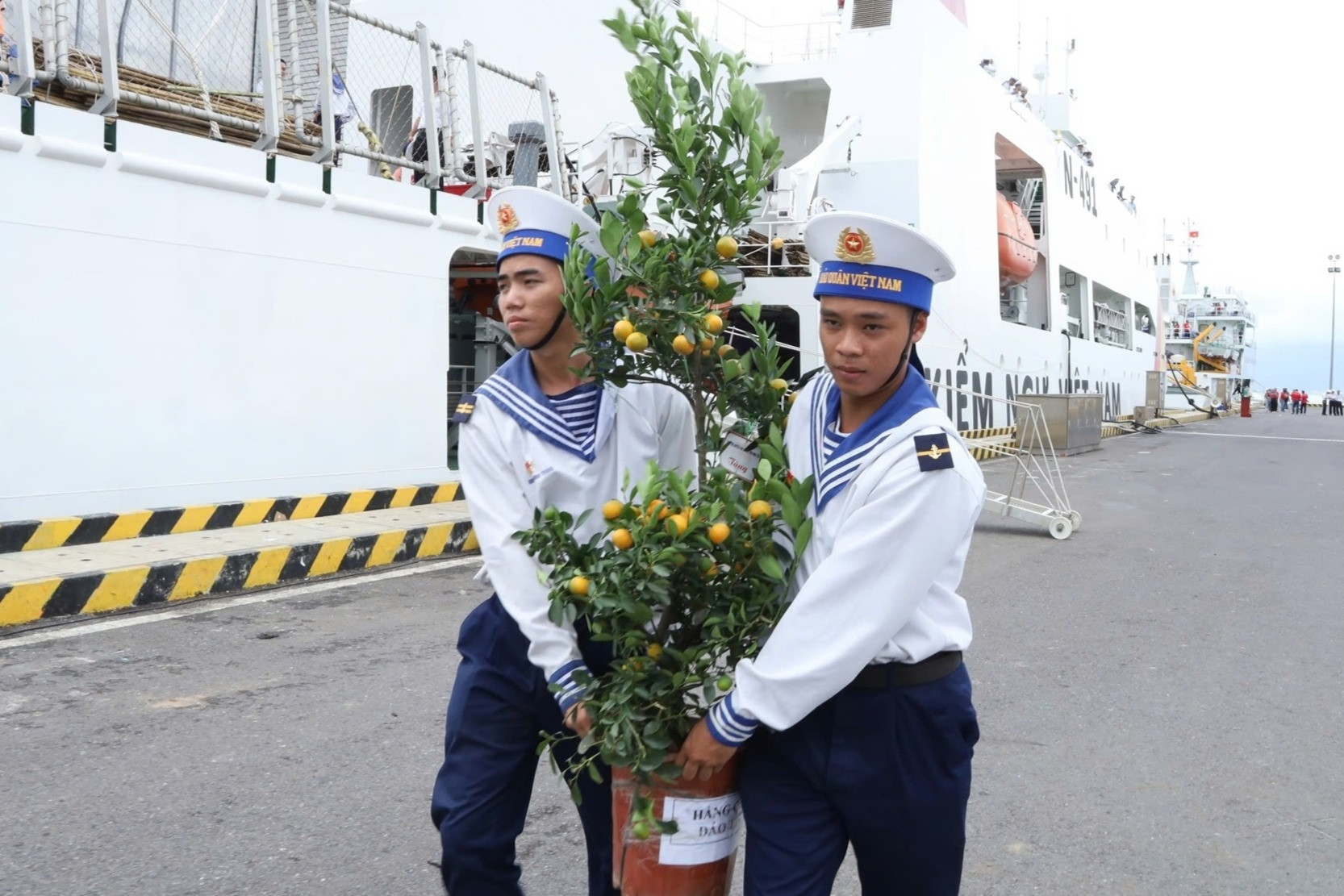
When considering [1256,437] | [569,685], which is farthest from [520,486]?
[1256,437]

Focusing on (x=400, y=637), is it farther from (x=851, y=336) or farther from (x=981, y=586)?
(x=851, y=336)

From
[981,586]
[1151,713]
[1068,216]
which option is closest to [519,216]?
[1151,713]

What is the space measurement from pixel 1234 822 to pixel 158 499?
6.49 m

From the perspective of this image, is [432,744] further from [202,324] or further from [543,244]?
[202,324]

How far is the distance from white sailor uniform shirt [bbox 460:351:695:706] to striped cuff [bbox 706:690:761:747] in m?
0.52

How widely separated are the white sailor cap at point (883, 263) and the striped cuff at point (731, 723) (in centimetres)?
70

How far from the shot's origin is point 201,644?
5750 millimetres

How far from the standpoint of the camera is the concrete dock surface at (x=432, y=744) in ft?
11.1

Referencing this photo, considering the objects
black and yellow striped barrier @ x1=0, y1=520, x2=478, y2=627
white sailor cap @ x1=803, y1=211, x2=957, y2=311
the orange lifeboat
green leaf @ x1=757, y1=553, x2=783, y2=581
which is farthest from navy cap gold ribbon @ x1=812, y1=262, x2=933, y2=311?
the orange lifeboat

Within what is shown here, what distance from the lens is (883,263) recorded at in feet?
6.64

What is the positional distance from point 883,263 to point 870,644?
0.63m

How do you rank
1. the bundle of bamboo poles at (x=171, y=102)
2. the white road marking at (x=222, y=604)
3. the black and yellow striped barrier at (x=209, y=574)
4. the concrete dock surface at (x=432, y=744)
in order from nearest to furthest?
the concrete dock surface at (x=432, y=744)
the white road marking at (x=222, y=604)
the black and yellow striped barrier at (x=209, y=574)
the bundle of bamboo poles at (x=171, y=102)

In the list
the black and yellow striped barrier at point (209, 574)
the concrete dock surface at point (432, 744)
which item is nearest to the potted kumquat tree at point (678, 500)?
the concrete dock surface at point (432, 744)

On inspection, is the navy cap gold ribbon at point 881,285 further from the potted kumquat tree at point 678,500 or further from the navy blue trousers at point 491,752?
the navy blue trousers at point 491,752
